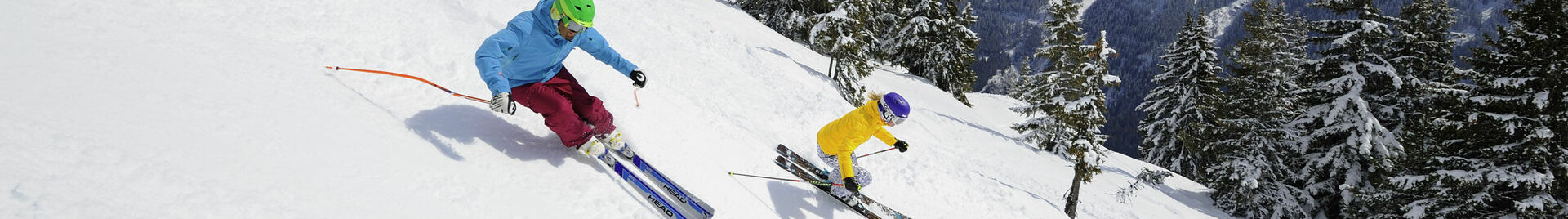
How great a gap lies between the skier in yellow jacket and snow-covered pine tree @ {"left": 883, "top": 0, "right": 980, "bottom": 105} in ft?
120

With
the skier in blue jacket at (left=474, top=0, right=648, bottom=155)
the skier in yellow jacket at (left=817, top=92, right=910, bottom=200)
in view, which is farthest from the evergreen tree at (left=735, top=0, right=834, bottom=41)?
the skier in blue jacket at (left=474, top=0, right=648, bottom=155)

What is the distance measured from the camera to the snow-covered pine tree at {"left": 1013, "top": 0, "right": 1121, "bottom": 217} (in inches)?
630

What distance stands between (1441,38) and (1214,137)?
24.3 feet

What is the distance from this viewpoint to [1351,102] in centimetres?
1830

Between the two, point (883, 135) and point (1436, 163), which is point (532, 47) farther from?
point (1436, 163)

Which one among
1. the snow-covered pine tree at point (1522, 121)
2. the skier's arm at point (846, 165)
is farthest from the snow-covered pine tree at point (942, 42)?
the skier's arm at point (846, 165)

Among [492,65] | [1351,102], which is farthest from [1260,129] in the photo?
[492,65]

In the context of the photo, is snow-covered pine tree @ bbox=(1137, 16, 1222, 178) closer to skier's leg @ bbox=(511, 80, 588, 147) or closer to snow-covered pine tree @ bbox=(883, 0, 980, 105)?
snow-covered pine tree @ bbox=(883, 0, 980, 105)

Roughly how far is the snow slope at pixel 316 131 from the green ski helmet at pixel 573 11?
1027mm

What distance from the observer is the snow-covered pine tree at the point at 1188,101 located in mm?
27406

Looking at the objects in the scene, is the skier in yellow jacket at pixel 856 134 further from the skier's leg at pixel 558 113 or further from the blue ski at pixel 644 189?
the skier's leg at pixel 558 113

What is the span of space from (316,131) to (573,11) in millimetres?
1780

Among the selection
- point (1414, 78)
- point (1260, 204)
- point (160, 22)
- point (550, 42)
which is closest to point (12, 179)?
point (550, 42)

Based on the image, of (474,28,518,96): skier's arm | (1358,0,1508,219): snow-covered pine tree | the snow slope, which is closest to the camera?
the snow slope
